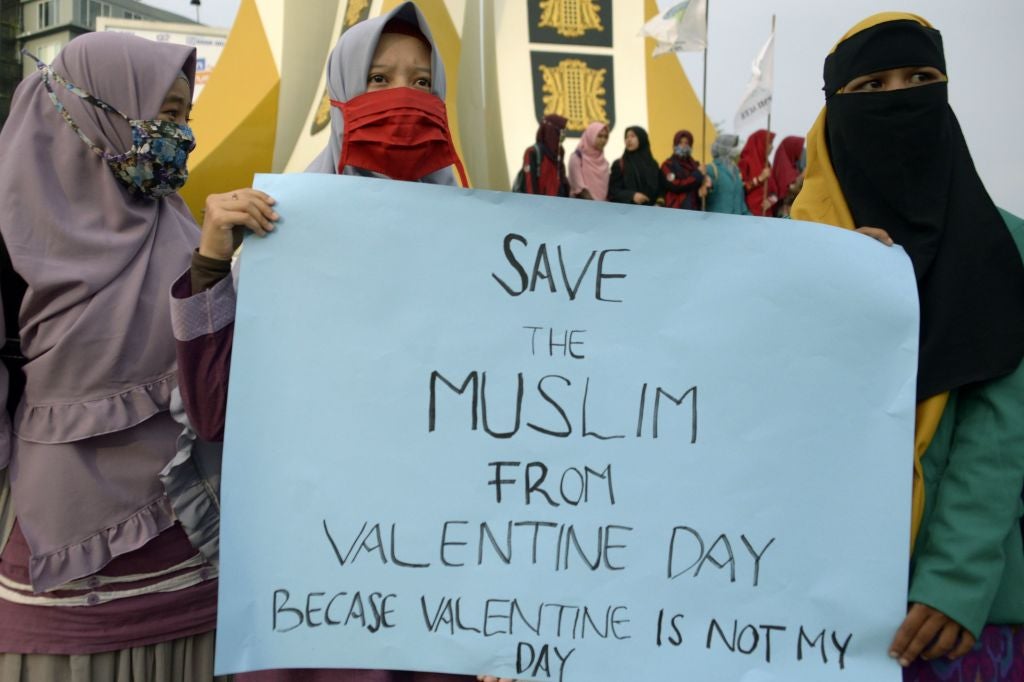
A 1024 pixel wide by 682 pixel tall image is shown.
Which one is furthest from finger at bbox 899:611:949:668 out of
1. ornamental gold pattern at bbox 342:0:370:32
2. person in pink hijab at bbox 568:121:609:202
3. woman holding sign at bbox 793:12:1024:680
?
ornamental gold pattern at bbox 342:0:370:32

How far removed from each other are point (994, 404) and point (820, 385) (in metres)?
0.28

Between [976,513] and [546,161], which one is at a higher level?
[546,161]

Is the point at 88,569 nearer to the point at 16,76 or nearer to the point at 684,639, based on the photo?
the point at 684,639

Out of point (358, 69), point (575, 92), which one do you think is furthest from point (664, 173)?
point (358, 69)

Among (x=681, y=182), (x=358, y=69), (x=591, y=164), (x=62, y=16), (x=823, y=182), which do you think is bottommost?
(x=823, y=182)

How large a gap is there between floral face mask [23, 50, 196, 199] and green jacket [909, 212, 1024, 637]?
1633 millimetres

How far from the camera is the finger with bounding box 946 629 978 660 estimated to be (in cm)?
131

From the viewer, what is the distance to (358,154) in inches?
63.1

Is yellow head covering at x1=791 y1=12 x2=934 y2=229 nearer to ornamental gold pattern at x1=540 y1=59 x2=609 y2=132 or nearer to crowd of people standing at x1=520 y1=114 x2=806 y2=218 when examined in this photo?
crowd of people standing at x1=520 y1=114 x2=806 y2=218

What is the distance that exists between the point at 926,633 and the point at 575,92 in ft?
46.1

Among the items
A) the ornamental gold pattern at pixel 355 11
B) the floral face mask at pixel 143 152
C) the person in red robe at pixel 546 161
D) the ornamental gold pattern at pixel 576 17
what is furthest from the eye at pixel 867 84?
the ornamental gold pattern at pixel 576 17

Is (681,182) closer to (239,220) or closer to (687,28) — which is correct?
(687,28)

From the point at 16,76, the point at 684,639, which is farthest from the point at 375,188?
the point at 16,76

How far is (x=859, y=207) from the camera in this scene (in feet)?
5.18
